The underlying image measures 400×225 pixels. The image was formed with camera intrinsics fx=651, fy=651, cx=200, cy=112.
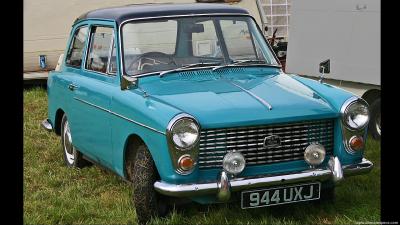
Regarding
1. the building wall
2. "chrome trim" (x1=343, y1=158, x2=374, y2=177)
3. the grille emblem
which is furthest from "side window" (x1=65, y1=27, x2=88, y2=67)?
the building wall

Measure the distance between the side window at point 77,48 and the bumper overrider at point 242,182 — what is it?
2.27m

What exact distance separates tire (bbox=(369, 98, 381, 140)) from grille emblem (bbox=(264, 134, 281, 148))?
315cm

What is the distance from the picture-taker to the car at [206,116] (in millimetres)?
4238

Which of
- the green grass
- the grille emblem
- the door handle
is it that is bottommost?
the green grass

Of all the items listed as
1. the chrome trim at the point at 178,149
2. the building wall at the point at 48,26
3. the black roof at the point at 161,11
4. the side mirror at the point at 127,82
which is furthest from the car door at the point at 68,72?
the building wall at the point at 48,26

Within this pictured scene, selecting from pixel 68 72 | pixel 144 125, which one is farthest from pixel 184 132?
pixel 68 72

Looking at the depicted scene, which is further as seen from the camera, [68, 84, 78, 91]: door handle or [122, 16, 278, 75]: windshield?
[68, 84, 78, 91]: door handle

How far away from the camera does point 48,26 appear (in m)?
10.8

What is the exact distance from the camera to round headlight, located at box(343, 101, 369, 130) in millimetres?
4531

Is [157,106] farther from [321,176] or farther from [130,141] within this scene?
[321,176]

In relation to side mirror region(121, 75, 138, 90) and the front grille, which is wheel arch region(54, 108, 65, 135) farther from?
the front grille

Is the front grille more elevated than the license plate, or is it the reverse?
the front grille

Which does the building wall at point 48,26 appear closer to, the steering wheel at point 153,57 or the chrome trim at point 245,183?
the steering wheel at point 153,57
